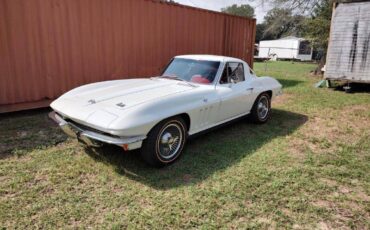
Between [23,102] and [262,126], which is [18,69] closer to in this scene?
[23,102]

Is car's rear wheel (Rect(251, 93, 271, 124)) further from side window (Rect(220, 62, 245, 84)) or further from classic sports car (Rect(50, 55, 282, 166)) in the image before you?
side window (Rect(220, 62, 245, 84))

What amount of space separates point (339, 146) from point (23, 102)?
6095mm

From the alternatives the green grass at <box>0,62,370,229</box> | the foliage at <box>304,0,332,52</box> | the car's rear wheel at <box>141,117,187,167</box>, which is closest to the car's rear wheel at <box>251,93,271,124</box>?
the green grass at <box>0,62,370,229</box>

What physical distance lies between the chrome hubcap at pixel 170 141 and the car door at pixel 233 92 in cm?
95

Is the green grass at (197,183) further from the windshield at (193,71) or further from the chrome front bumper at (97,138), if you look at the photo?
the windshield at (193,71)

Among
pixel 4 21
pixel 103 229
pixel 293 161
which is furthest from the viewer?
pixel 4 21

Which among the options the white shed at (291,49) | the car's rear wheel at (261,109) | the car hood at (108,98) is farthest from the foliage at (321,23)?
the white shed at (291,49)

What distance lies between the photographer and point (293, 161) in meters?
4.03

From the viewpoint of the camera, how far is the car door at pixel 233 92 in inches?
176

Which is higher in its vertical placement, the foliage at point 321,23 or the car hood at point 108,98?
the foliage at point 321,23

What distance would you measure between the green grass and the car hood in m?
0.74

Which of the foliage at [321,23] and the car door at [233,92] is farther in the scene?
the foliage at [321,23]

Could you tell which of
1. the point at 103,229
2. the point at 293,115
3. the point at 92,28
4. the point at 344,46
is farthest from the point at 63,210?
the point at 344,46

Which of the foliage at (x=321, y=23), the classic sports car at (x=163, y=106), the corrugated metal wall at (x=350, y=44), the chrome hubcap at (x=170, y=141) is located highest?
the foliage at (x=321, y=23)
